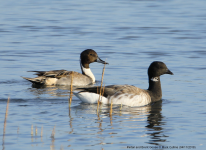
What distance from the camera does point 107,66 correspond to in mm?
17484

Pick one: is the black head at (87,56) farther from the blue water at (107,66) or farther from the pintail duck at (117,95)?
the pintail duck at (117,95)

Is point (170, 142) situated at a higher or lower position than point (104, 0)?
lower

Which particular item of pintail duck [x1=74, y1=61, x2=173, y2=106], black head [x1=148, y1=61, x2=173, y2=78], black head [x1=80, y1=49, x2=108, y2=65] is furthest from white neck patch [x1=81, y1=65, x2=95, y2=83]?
pintail duck [x1=74, y1=61, x2=173, y2=106]

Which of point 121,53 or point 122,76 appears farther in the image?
point 121,53

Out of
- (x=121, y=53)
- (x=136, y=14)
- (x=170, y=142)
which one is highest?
(x=136, y=14)

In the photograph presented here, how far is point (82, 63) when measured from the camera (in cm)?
1650

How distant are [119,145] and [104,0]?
33482 millimetres

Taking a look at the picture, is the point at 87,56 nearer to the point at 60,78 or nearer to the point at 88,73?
the point at 88,73

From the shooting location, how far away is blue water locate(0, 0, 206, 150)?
29.3 feet

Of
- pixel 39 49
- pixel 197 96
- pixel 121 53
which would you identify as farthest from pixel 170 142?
pixel 39 49

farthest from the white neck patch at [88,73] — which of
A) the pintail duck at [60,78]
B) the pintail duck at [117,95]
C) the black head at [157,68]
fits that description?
the pintail duck at [117,95]

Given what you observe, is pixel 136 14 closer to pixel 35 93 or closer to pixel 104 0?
pixel 104 0

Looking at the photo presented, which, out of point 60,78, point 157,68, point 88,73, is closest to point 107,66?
point 88,73

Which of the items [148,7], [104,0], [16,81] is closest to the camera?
[16,81]
